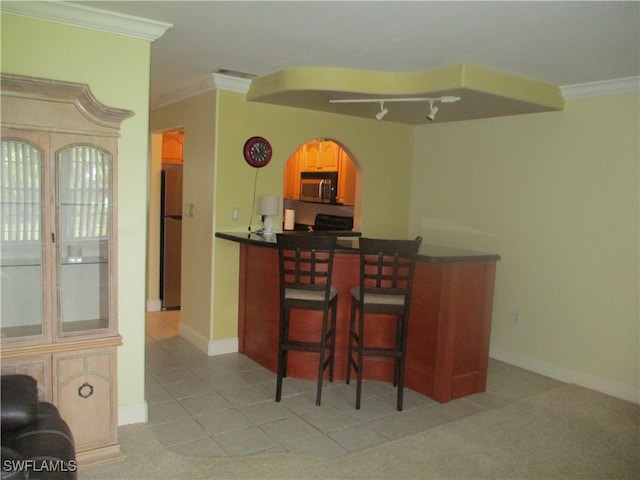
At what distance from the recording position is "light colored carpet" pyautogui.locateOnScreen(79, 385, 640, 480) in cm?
254

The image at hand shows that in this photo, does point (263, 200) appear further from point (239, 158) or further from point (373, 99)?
point (373, 99)

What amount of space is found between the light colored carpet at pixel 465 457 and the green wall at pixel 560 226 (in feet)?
2.55

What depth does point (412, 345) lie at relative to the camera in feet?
12.2

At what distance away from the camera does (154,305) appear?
580 centimetres

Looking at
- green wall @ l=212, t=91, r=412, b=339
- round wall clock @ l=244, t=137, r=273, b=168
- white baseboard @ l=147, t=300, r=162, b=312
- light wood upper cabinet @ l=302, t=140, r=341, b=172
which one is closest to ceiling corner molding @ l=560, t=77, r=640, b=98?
green wall @ l=212, t=91, r=412, b=339

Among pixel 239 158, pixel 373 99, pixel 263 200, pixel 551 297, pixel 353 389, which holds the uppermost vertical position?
pixel 373 99

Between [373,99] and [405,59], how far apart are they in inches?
24.2

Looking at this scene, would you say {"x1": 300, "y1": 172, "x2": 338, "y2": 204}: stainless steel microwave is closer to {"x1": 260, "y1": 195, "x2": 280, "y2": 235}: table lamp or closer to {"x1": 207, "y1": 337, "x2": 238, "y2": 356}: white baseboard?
{"x1": 260, "y1": 195, "x2": 280, "y2": 235}: table lamp

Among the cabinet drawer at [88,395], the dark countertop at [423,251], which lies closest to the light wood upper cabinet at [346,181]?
the dark countertop at [423,251]

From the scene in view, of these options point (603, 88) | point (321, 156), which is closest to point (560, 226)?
point (603, 88)

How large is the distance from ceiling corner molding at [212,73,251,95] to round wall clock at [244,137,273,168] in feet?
1.42

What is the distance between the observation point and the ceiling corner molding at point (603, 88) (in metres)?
3.58

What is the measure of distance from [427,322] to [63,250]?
2401mm

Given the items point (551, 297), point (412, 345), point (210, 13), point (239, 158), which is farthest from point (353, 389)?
point (210, 13)
